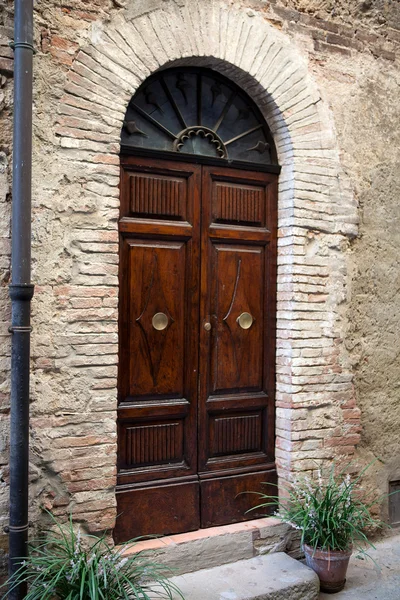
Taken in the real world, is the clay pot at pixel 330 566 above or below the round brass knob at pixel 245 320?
below

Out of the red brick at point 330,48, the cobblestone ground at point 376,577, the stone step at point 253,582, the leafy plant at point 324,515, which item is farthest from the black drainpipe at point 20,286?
the red brick at point 330,48

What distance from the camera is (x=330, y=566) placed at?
3992mm

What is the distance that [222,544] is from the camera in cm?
416

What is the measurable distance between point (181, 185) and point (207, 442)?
5.78 ft

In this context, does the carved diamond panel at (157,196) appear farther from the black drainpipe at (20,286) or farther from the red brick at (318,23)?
the red brick at (318,23)

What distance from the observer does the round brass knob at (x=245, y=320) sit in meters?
4.46

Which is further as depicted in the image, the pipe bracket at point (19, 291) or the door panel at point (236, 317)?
the door panel at point (236, 317)

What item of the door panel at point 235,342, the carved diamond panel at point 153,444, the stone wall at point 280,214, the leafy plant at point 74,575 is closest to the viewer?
the leafy plant at point 74,575

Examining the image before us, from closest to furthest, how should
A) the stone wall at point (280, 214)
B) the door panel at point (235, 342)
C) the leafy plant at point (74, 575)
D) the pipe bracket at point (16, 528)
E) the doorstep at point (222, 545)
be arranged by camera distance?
the leafy plant at point (74, 575) < the pipe bracket at point (16, 528) < the stone wall at point (280, 214) < the doorstep at point (222, 545) < the door panel at point (235, 342)

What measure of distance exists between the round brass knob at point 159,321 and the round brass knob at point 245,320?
0.57 metres

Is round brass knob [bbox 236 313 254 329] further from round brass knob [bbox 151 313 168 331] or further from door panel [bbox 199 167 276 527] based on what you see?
round brass knob [bbox 151 313 168 331]

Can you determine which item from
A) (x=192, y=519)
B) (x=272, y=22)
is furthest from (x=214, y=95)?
(x=192, y=519)

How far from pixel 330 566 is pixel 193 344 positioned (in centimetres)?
166

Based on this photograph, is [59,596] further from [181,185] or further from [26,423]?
[181,185]
